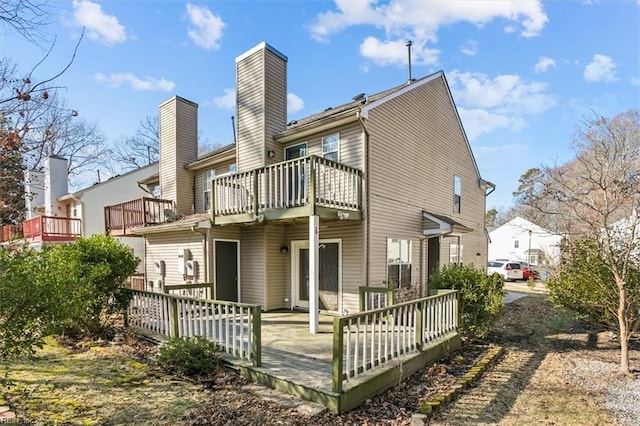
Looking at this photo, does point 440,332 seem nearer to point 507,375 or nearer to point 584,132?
point 507,375

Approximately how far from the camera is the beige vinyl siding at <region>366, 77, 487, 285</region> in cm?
998

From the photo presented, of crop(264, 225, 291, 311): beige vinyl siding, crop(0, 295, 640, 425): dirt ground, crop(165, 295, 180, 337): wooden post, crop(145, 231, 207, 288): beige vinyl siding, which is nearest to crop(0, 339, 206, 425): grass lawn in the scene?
crop(0, 295, 640, 425): dirt ground

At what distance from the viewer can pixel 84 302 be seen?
23.7ft

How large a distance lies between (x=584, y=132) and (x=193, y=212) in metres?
14.2

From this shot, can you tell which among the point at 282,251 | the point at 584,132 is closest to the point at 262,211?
the point at 282,251

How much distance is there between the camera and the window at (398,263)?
1051 centimetres

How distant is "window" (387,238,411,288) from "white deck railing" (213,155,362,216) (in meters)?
2.16

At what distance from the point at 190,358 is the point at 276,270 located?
17.9 feet

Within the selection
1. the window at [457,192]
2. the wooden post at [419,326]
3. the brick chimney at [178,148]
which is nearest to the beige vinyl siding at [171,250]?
the brick chimney at [178,148]

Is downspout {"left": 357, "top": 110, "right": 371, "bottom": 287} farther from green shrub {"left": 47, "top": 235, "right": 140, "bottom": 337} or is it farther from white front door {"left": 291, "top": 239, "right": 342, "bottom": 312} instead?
green shrub {"left": 47, "top": 235, "right": 140, "bottom": 337}

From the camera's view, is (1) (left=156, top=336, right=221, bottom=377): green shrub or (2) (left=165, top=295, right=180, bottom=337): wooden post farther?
(2) (left=165, top=295, right=180, bottom=337): wooden post

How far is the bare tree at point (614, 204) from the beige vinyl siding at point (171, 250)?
1027 centimetres

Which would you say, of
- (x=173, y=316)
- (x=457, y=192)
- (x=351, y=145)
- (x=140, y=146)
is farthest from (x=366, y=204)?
(x=140, y=146)

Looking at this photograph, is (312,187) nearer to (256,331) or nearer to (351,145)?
(351,145)
